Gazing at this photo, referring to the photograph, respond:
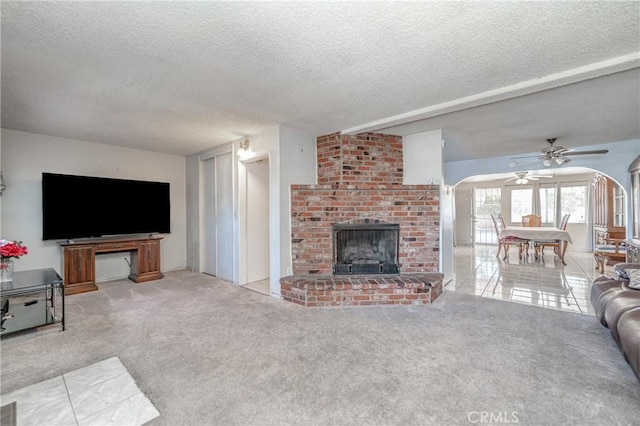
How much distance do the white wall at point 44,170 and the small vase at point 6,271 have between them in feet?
4.40

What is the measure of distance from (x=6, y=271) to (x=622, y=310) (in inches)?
210

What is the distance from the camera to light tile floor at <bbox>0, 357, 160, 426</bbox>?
58.9 inches

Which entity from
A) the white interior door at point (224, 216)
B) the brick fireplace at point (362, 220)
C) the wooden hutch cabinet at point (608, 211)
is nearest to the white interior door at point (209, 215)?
the white interior door at point (224, 216)

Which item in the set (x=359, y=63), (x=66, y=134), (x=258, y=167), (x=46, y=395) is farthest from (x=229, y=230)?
(x=359, y=63)

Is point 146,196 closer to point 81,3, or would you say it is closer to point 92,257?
point 92,257

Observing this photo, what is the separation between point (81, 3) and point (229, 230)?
10.9 ft

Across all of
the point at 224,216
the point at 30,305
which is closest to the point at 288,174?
the point at 224,216

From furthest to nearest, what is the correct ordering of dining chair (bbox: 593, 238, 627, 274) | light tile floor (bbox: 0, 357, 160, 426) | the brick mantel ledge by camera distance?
dining chair (bbox: 593, 238, 627, 274) < the brick mantel ledge < light tile floor (bbox: 0, 357, 160, 426)

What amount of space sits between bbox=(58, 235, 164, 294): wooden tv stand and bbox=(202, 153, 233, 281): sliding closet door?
2.65 feet

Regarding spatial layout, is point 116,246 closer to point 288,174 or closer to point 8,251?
point 8,251

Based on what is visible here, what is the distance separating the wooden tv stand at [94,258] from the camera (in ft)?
12.4

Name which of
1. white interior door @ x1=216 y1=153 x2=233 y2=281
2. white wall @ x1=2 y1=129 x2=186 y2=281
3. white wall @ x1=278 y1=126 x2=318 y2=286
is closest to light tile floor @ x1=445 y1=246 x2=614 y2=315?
white wall @ x1=278 y1=126 x2=318 y2=286

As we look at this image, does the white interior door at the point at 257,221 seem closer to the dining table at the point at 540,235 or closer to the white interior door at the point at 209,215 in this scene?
the white interior door at the point at 209,215

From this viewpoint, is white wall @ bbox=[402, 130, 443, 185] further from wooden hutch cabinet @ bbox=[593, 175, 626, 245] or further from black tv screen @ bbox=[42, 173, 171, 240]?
black tv screen @ bbox=[42, 173, 171, 240]
